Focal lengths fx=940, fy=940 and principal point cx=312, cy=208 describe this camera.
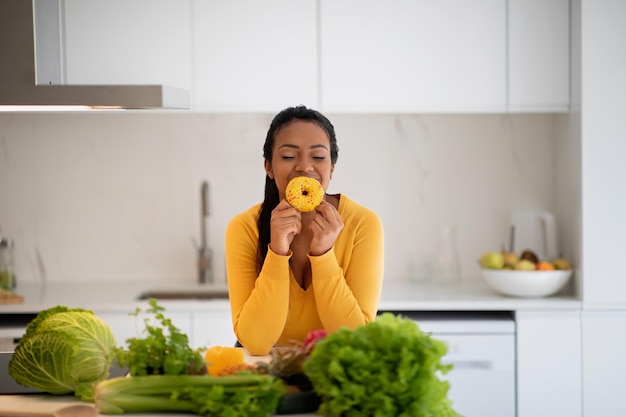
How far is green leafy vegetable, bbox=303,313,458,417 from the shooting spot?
1612 mm

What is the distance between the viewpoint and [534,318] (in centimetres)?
392

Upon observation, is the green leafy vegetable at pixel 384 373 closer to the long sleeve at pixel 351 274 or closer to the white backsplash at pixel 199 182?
the long sleeve at pixel 351 274

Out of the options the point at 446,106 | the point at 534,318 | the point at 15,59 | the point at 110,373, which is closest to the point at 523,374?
the point at 534,318

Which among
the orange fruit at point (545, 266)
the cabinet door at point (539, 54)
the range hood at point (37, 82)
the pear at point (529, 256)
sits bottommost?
the orange fruit at point (545, 266)

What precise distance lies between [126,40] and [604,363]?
2460 millimetres

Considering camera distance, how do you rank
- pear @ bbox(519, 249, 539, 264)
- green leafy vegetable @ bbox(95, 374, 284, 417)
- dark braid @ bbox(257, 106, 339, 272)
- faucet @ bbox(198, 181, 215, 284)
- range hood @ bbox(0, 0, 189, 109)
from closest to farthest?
green leafy vegetable @ bbox(95, 374, 284, 417) → range hood @ bbox(0, 0, 189, 109) → dark braid @ bbox(257, 106, 339, 272) → pear @ bbox(519, 249, 539, 264) → faucet @ bbox(198, 181, 215, 284)

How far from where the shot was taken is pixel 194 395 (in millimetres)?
1751

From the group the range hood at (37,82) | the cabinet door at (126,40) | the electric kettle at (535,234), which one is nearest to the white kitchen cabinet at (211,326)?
the cabinet door at (126,40)

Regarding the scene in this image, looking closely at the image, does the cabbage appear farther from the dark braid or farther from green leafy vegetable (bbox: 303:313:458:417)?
the dark braid

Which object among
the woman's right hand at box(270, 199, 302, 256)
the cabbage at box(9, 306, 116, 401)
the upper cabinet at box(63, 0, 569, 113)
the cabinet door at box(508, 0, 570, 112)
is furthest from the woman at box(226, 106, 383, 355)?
the cabinet door at box(508, 0, 570, 112)

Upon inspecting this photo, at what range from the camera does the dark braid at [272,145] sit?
261cm

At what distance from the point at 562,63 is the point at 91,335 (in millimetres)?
2776

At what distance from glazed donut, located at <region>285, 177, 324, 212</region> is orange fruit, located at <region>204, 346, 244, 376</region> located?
A: 563 millimetres

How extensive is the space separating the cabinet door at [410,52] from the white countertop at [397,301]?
843 millimetres
